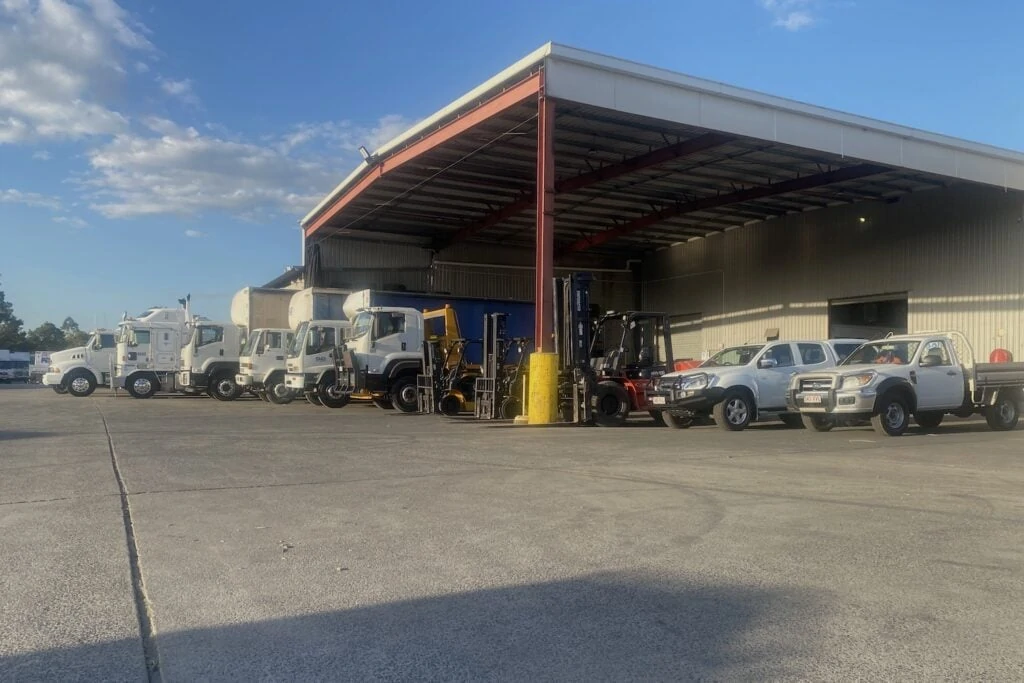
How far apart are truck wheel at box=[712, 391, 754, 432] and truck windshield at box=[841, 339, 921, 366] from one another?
1.88m

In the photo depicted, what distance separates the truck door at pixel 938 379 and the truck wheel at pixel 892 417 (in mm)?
433

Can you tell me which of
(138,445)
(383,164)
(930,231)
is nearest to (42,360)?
(383,164)

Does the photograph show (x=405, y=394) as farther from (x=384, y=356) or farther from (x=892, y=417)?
(x=892, y=417)

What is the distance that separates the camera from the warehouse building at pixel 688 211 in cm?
1839

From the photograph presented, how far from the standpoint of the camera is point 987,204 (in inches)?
945

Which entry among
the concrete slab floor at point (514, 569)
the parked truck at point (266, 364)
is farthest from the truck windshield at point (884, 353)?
the parked truck at point (266, 364)

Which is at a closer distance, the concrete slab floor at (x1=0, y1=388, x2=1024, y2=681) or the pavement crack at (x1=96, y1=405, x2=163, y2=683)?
the pavement crack at (x1=96, y1=405, x2=163, y2=683)

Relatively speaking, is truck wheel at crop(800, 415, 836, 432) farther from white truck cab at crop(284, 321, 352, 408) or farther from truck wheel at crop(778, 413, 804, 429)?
white truck cab at crop(284, 321, 352, 408)

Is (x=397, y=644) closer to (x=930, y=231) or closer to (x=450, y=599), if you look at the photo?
(x=450, y=599)

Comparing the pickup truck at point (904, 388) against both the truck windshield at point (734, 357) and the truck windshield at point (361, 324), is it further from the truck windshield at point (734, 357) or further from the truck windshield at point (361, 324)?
the truck windshield at point (361, 324)

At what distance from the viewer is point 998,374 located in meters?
15.0

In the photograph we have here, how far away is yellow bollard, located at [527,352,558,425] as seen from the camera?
51.1 feet

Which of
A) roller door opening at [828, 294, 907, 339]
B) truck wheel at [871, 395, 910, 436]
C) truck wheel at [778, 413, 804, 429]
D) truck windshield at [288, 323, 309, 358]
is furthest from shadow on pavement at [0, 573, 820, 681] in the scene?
roller door opening at [828, 294, 907, 339]

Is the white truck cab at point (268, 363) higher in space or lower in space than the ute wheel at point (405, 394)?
higher
